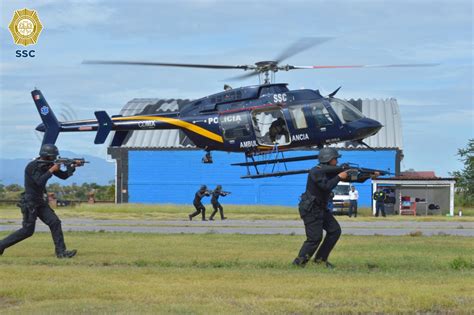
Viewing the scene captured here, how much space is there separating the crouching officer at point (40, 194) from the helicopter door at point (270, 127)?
10.2 m

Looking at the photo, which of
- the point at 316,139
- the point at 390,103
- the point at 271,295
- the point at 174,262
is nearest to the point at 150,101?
the point at 390,103

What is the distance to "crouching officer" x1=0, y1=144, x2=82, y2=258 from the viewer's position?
1368cm

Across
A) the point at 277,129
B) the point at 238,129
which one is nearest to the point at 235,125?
the point at 238,129

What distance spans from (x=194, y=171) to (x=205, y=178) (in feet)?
3.21

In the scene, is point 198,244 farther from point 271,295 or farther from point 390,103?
point 390,103

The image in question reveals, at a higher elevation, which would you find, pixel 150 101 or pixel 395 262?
pixel 150 101

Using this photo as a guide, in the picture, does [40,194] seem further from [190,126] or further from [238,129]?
[190,126]

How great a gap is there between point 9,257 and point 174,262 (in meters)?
2.99

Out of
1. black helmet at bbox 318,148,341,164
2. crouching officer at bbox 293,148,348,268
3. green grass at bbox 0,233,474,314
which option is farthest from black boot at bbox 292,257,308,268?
black helmet at bbox 318,148,341,164

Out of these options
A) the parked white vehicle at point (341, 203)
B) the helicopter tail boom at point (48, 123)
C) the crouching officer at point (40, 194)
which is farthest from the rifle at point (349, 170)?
the parked white vehicle at point (341, 203)

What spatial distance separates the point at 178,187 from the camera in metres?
56.9

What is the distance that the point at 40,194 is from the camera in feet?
45.3

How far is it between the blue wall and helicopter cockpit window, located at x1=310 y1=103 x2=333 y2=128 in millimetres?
31938

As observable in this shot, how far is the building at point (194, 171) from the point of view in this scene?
55.7 meters
